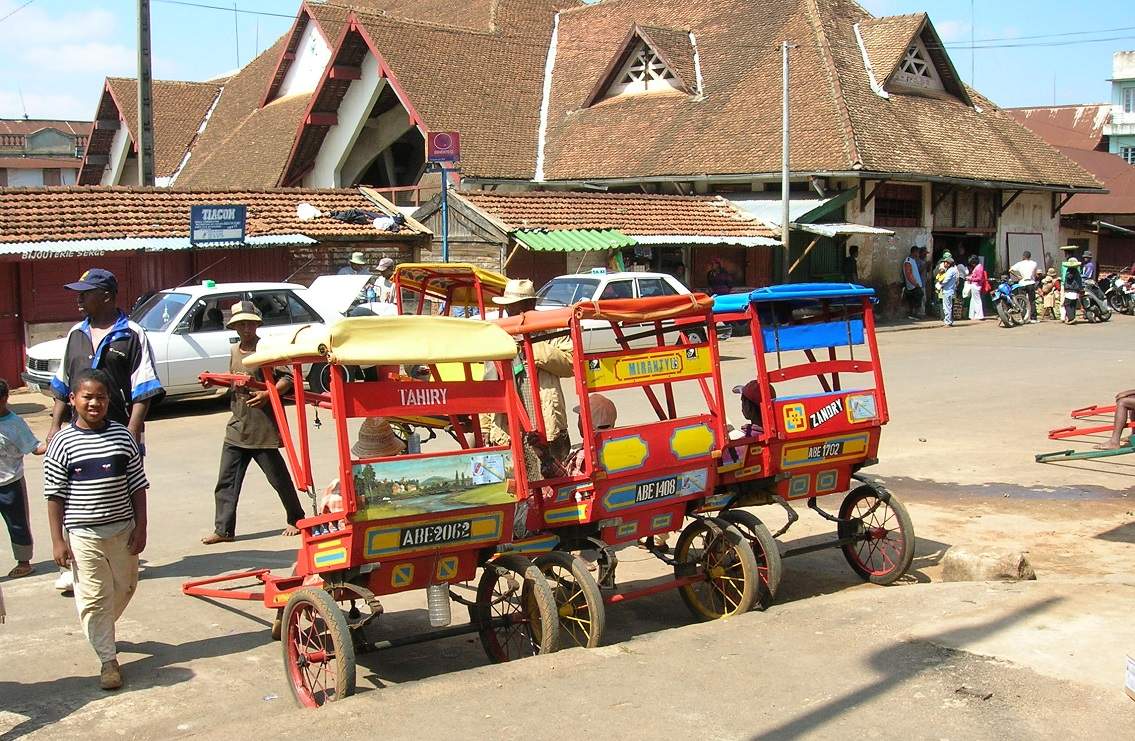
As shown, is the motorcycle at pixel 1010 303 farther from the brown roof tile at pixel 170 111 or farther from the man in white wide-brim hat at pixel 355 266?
the brown roof tile at pixel 170 111

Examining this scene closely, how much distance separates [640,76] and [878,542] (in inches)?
1057

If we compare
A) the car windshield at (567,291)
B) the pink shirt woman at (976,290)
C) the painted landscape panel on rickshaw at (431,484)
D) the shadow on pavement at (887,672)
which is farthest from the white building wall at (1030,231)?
the painted landscape panel on rickshaw at (431,484)

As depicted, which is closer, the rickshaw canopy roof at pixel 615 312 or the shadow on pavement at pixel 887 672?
the shadow on pavement at pixel 887 672

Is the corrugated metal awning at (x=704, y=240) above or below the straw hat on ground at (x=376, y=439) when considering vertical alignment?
above

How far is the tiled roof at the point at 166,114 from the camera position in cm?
3862

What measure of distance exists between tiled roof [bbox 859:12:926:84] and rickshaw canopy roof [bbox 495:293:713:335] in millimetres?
25404

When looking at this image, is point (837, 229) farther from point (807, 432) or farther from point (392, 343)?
point (392, 343)

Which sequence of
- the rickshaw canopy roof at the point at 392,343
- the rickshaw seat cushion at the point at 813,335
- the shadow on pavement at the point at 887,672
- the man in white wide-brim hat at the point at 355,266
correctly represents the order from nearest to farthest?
the shadow on pavement at the point at 887,672 → the rickshaw canopy roof at the point at 392,343 → the rickshaw seat cushion at the point at 813,335 → the man in white wide-brim hat at the point at 355,266

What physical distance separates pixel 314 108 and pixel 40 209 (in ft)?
48.1

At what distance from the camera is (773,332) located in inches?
280

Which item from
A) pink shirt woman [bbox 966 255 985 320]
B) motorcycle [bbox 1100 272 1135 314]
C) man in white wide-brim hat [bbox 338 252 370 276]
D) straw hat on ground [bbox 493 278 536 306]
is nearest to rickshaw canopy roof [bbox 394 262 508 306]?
straw hat on ground [bbox 493 278 536 306]

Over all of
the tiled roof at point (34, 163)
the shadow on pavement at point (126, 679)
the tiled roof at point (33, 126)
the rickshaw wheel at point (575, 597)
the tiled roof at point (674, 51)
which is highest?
the tiled roof at point (33, 126)

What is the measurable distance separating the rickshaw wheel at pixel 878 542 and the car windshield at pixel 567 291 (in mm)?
11640

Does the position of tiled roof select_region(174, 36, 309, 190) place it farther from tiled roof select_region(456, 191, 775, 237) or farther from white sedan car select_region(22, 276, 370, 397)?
white sedan car select_region(22, 276, 370, 397)
